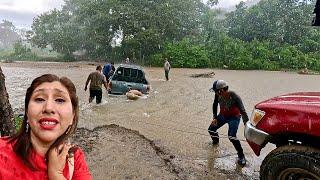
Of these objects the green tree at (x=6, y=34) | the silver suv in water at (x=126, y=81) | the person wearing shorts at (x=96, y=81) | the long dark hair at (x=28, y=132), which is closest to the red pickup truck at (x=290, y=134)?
the long dark hair at (x=28, y=132)

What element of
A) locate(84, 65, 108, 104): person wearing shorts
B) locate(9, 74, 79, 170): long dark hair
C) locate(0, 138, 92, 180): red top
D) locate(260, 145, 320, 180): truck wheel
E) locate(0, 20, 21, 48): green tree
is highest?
locate(0, 20, 21, 48): green tree

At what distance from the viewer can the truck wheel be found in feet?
12.5

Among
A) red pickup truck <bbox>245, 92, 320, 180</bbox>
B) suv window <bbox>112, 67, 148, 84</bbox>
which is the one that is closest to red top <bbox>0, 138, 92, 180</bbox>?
red pickup truck <bbox>245, 92, 320, 180</bbox>

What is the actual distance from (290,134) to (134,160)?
Answer: 281 cm

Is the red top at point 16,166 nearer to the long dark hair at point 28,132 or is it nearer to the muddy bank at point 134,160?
the long dark hair at point 28,132

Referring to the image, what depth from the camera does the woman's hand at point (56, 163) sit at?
1.63 metres

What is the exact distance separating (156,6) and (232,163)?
109ft

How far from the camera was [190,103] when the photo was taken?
13625 mm

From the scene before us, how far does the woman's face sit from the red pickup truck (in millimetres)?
2921

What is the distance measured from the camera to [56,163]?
64.9 inches

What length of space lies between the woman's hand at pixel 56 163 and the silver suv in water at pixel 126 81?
11.3 metres

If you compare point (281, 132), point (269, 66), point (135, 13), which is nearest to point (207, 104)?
point (281, 132)

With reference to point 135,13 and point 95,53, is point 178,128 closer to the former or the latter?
point 135,13

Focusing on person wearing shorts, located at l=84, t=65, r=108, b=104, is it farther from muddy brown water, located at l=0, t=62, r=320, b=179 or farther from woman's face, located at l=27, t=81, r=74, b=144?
woman's face, located at l=27, t=81, r=74, b=144
